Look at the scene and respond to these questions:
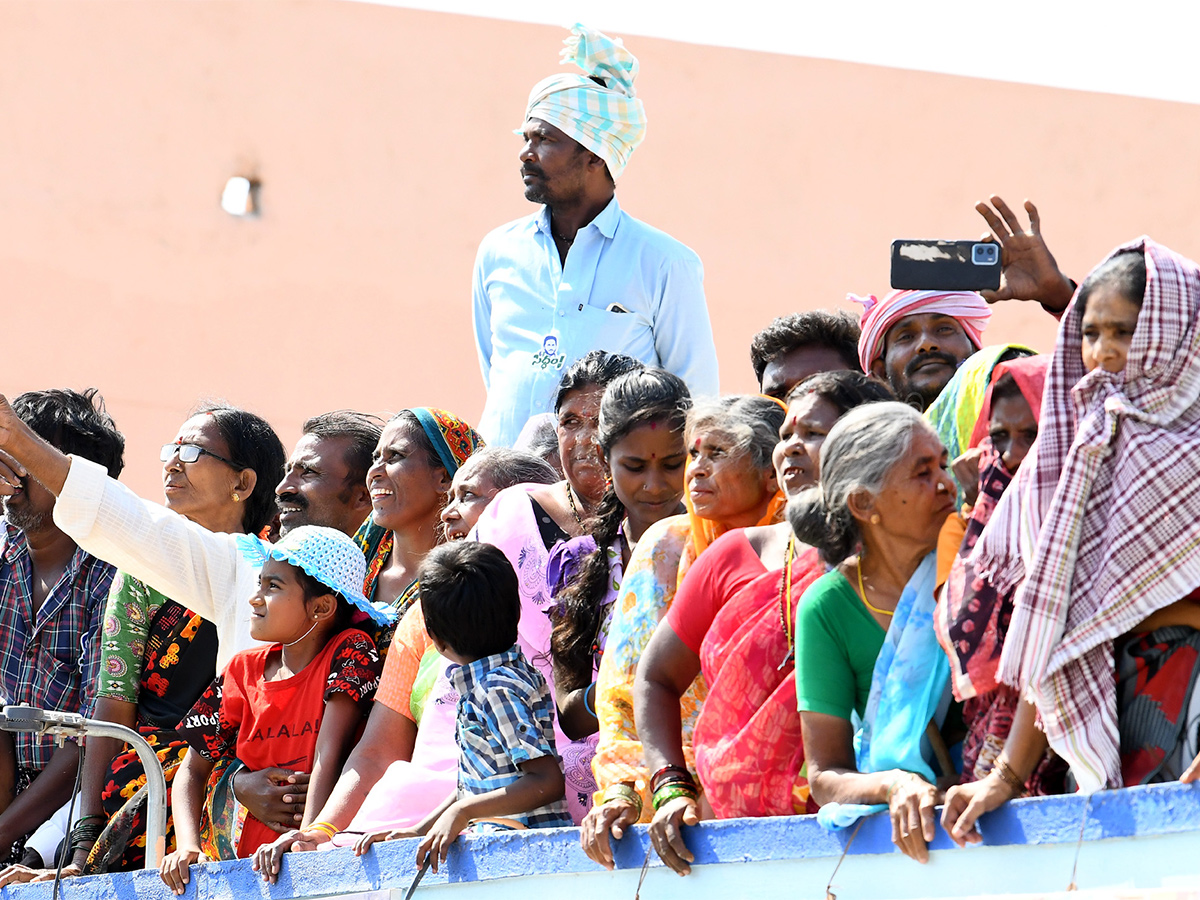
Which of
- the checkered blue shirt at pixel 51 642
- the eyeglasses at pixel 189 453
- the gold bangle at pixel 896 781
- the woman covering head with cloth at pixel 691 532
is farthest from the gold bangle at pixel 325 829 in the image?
the eyeglasses at pixel 189 453

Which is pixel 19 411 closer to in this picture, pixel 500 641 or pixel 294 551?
pixel 294 551

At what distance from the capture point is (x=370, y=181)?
10914mm

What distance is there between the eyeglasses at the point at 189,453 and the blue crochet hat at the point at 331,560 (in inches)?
39.3

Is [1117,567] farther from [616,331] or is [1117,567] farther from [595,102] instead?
[595,102]

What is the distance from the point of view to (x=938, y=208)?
38.7 feet

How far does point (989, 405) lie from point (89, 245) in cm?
832

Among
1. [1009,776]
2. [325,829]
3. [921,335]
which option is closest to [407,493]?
[325,829]

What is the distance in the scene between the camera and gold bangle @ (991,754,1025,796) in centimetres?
267

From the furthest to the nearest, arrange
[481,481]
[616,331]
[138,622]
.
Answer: [616,331], [138,622], [481,481]

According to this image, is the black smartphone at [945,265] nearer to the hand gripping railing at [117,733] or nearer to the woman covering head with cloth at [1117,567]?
the woman covering head with cloth at [1117,567]

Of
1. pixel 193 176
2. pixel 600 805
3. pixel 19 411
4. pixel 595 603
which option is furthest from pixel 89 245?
pixel 600 805

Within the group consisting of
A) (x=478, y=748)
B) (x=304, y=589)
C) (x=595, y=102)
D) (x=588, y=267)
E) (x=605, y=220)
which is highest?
(x=595, y=102)

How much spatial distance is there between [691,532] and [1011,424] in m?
0.87

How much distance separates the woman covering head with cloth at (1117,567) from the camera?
2.62 metres
